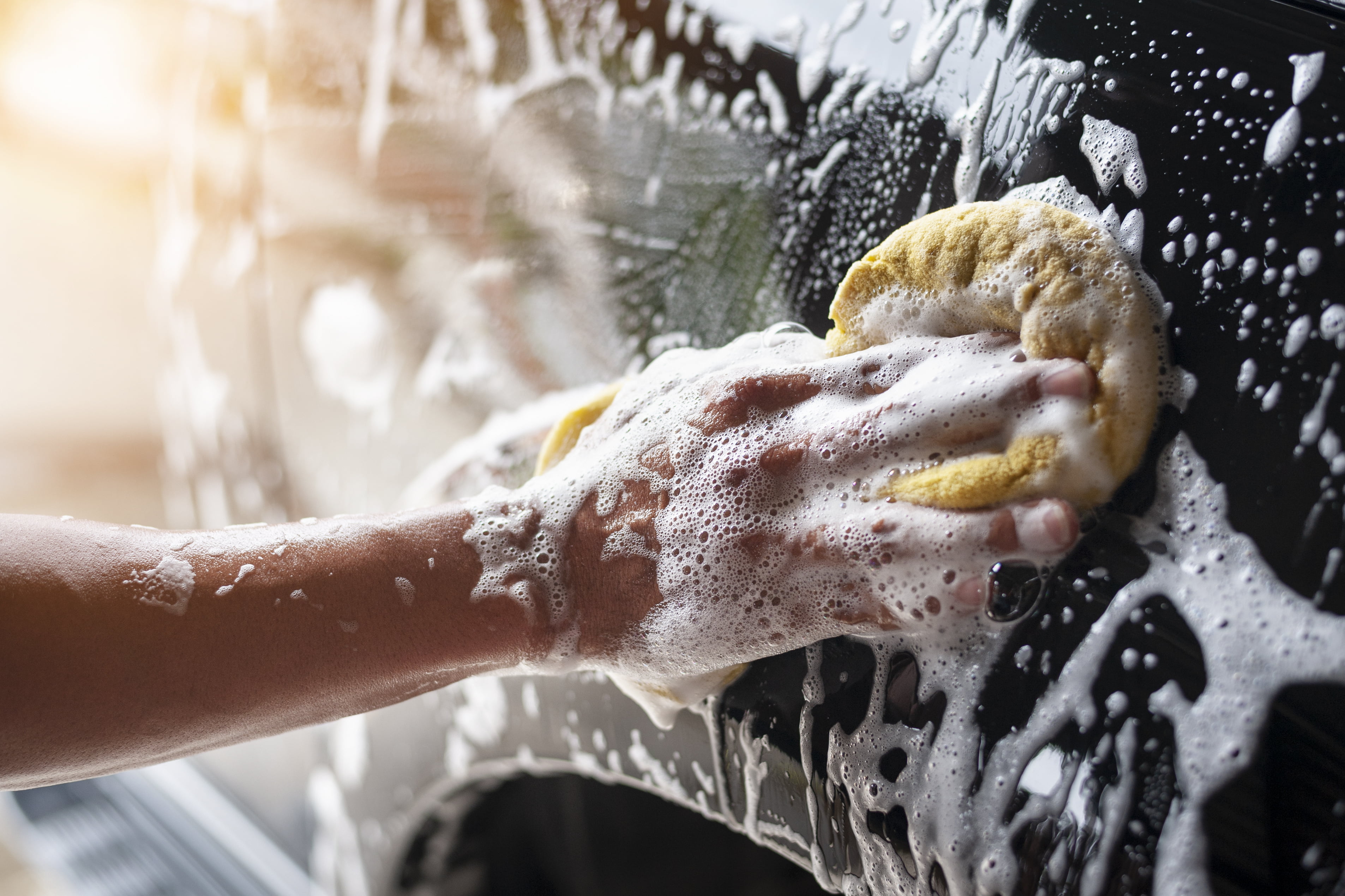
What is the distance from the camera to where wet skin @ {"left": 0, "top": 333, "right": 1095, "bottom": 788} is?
0.55 meters

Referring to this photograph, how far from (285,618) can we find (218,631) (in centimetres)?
4

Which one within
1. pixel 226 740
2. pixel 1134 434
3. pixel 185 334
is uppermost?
pixel 1134 434

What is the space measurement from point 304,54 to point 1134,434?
3.83ft

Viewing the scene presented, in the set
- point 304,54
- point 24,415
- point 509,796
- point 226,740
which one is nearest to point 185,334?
point 304,54

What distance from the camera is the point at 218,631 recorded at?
0.60 meters

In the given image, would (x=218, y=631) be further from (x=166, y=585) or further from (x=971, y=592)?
(x=971, y=592)

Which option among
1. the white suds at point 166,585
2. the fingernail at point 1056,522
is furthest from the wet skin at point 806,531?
the white suds at point 166,585

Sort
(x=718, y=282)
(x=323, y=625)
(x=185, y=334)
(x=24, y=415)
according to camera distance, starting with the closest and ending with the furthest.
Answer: (x=323, y=625) < (x=718, y=282) < (x=185, y=334) < (x=24, y=415)

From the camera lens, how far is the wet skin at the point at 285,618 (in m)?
0.55

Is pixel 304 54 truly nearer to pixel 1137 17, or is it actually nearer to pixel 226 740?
pixel 226 740

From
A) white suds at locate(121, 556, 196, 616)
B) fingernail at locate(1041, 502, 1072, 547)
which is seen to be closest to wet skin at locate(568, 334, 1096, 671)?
fingernail at locate(1041, 502, 1072, 547)

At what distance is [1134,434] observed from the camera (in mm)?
497

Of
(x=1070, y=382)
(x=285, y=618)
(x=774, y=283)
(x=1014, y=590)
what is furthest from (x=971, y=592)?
(x=285, y=618)

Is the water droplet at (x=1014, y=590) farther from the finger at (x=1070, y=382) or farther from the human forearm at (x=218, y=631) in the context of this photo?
the human forearm at (x=218, y=631)
